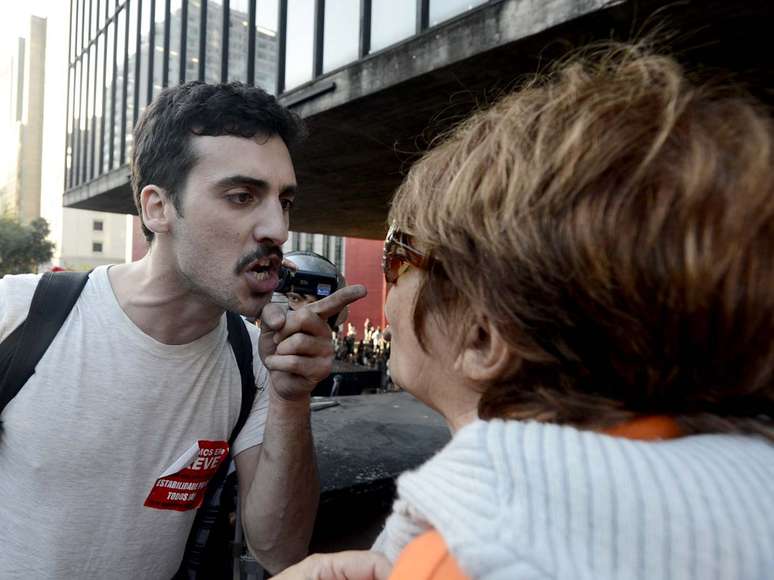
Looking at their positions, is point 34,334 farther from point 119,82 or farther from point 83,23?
point 83,23

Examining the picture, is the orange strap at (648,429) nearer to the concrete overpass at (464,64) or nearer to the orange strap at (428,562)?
the orange strap at (428,562)

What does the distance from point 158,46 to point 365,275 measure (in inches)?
554

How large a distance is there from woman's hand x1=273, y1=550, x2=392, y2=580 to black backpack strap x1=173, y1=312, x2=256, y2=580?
105 centimetres

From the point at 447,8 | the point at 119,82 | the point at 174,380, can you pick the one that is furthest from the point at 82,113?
the point at 174,380

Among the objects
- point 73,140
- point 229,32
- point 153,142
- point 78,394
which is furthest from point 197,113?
point 73,140

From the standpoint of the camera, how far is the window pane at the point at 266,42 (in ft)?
36.3

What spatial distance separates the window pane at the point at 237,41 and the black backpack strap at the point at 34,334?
11.0 metres

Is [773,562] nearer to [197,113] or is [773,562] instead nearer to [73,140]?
[197,113]

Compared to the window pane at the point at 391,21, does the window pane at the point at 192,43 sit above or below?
above

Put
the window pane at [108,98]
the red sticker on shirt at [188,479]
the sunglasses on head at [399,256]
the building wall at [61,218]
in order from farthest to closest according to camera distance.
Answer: the building wall at [61,218] < the window pane at [108,98] < the red sticker on shirt at [188,479] < the sunglasses on head at [399,256]

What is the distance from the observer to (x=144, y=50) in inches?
655

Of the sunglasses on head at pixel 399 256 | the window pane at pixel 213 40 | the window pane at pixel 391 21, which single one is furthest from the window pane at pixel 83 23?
Result: the sunglasses on head at pixel 399 256

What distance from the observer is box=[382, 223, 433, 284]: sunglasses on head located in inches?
40.4

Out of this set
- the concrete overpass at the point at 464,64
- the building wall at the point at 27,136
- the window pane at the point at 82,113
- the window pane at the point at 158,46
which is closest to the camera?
the concrete overpass at the point at 464,64
